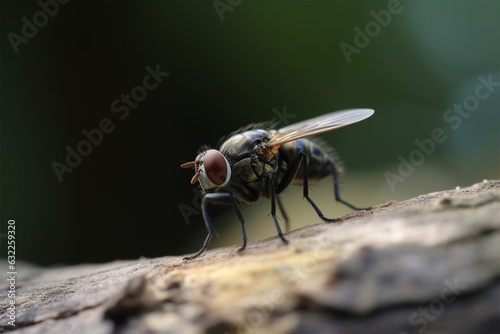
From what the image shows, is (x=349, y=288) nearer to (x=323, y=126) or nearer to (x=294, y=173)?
(x=294, y=173)

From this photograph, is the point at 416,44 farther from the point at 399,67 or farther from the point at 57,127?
the point at 57,127

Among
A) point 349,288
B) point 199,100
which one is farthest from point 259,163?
point 199,100

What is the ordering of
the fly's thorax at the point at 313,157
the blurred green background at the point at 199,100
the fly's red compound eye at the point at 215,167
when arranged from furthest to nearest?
the blurred green background at the point at 199,100 → the fly's thorax at the point at 313,157 → the fly's red compound eye at the point at 215,167

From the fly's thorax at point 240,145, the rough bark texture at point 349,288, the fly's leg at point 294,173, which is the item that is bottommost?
the rough bark texture at point 349,288

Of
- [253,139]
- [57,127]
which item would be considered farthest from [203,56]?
[253,139]

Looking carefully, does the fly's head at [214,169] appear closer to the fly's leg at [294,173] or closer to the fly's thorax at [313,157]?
the fly's leg at [294,173]

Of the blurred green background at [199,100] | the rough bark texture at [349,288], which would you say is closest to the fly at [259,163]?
the rough bark texture at [349,288]

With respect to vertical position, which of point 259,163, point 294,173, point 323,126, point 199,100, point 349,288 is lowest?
point 349,288
